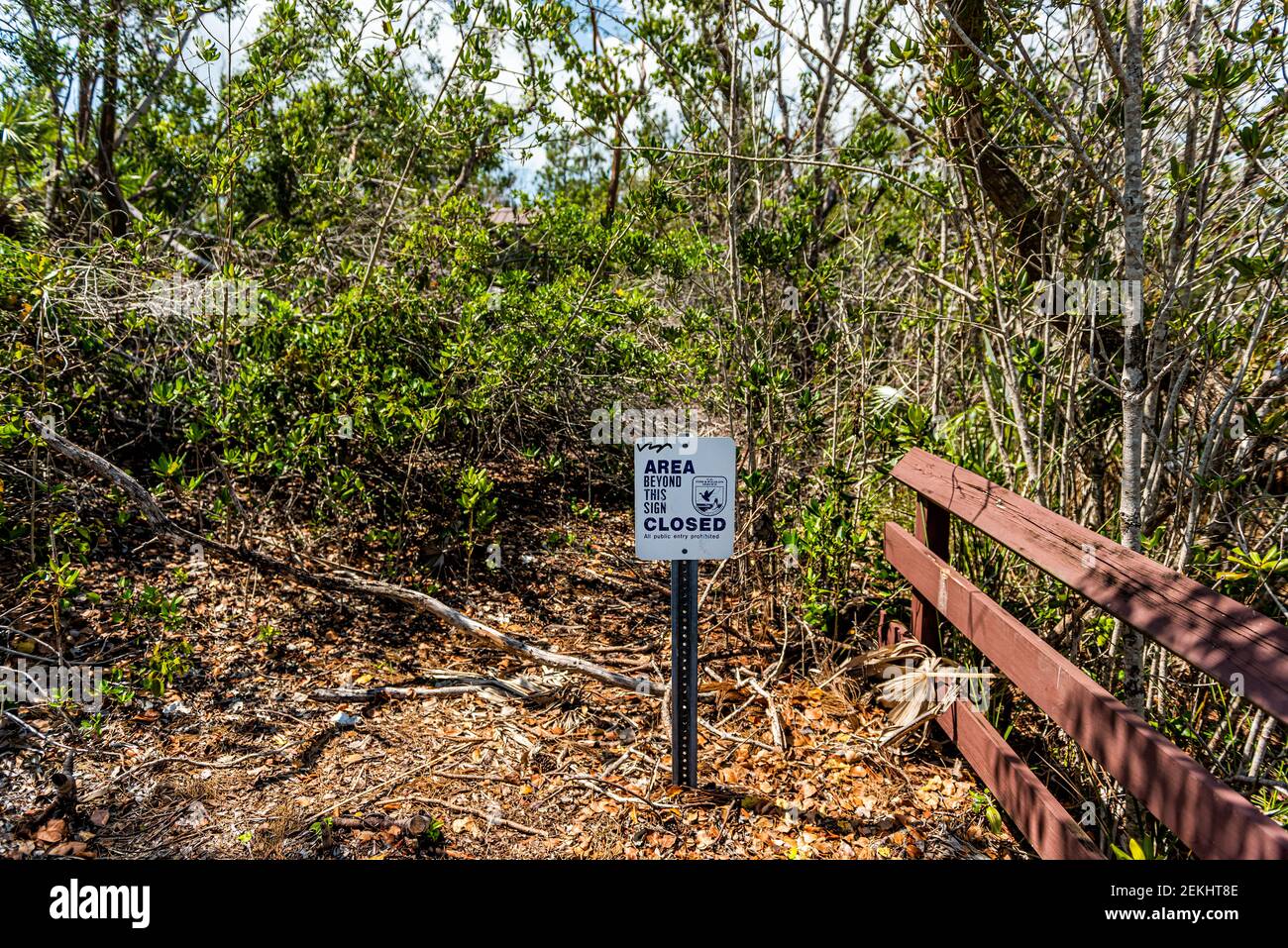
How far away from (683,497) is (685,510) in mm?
50

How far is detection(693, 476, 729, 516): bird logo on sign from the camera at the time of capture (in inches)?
120

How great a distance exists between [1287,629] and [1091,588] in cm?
58

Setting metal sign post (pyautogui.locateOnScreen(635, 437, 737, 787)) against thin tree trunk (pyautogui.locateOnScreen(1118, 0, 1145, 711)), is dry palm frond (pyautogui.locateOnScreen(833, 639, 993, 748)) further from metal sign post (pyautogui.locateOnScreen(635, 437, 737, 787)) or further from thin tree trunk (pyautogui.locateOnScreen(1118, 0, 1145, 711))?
metal sign post (pyautogui.locateOnScreen(635, 437, 737, 787))

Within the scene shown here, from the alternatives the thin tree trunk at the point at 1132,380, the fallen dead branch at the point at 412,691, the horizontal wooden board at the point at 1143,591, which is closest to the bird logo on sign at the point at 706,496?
the horizontal wooden board at the point at 1143,591

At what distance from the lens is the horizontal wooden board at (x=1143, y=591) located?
169cm

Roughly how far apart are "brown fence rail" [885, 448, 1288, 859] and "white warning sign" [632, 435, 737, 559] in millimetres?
980

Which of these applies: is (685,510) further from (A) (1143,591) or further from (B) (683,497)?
(A) (1143,591)

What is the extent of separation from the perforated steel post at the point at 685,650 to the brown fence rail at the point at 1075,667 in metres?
1.06

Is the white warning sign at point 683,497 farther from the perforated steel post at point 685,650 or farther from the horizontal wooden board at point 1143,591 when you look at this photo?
the horizontal wooden board at point 1143,591

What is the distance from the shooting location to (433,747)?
3520mm

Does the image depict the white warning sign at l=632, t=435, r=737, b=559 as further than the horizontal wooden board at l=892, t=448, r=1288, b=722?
Yes

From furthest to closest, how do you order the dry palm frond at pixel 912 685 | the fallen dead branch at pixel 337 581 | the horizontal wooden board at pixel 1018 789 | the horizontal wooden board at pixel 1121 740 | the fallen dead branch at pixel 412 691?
the fallen dead branch at pixel 337 581, the fallen dead branch at pixel 412 691, the dry palm frond at pixel 912 685, the horizontal wooden board at pixel 1018 789, the horizontal wooden board at pixel 1121 740

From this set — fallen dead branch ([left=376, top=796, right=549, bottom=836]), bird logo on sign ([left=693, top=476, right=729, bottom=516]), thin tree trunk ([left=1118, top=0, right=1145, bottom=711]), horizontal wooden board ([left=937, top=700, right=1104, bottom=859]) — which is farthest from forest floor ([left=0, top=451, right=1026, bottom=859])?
bird logo on sign ([left=693, top=476, right=729, bottom=516])

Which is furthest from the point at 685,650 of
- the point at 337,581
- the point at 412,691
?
the point at 337,581
